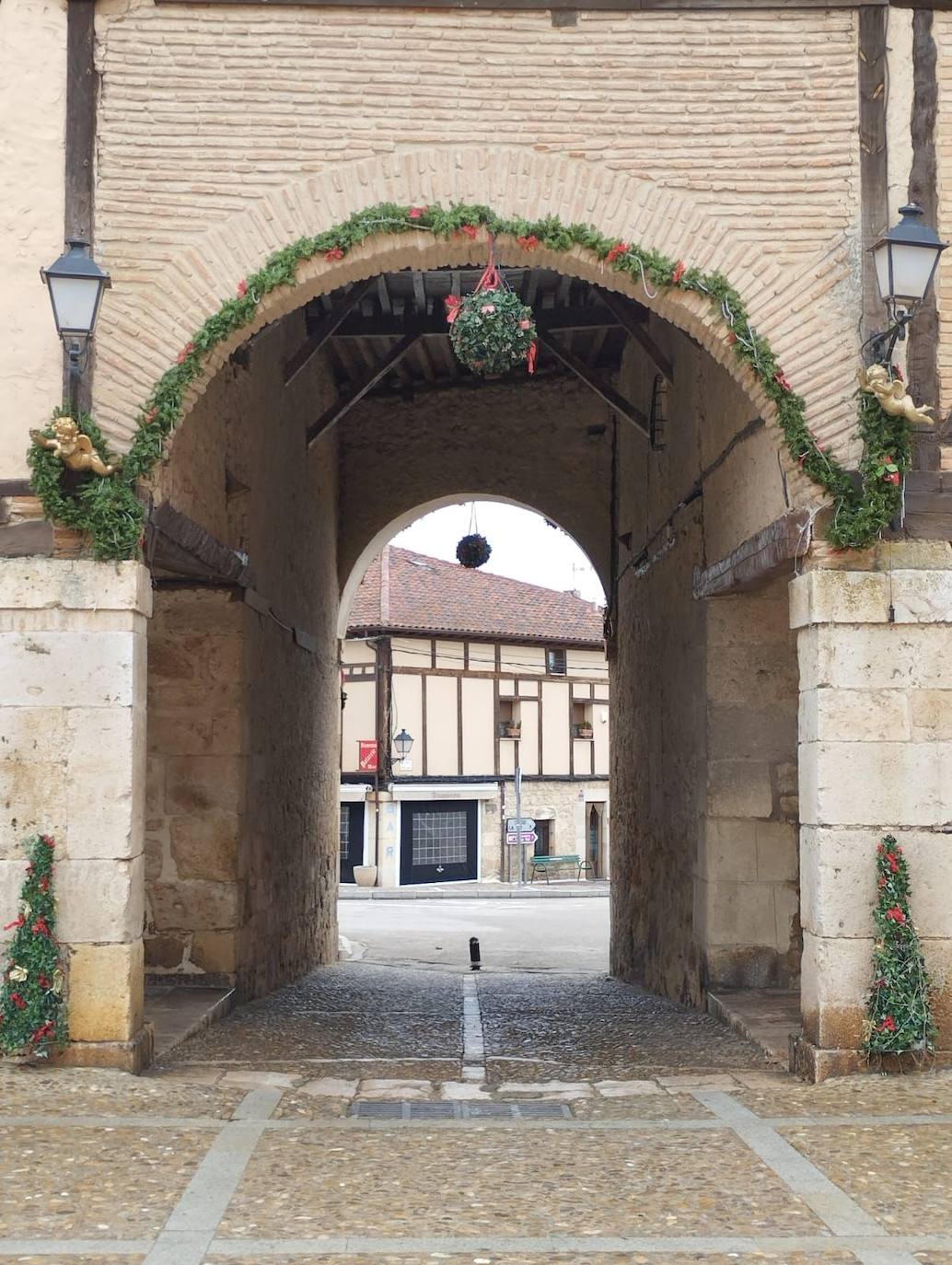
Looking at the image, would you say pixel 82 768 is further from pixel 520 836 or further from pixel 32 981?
pixel 520 836

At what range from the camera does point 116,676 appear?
5.21 meters

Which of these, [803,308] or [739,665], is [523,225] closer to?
[803,308]

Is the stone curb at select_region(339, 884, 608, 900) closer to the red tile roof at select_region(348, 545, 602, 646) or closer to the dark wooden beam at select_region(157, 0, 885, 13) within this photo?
the red tile roof at select_region(348, 545, 602, 646)

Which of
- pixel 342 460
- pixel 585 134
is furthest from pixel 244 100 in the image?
pixel 342 460

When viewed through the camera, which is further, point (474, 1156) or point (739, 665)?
point (739, 665)

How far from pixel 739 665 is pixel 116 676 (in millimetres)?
3611

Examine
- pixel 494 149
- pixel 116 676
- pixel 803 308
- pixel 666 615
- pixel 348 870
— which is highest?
pixel 494 149

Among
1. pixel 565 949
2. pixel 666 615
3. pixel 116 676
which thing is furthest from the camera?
pixel 565 949

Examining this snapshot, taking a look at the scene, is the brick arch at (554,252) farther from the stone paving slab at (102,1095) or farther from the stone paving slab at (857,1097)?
the stone paving slab at (102,1095)

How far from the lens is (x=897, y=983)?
5035 mm

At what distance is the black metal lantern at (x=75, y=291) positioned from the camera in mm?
5004

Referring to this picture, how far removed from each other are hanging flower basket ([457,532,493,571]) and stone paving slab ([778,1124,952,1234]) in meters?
9.66

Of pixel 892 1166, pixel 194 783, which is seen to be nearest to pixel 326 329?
pixel 194 783

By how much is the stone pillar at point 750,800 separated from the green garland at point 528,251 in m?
2.04
